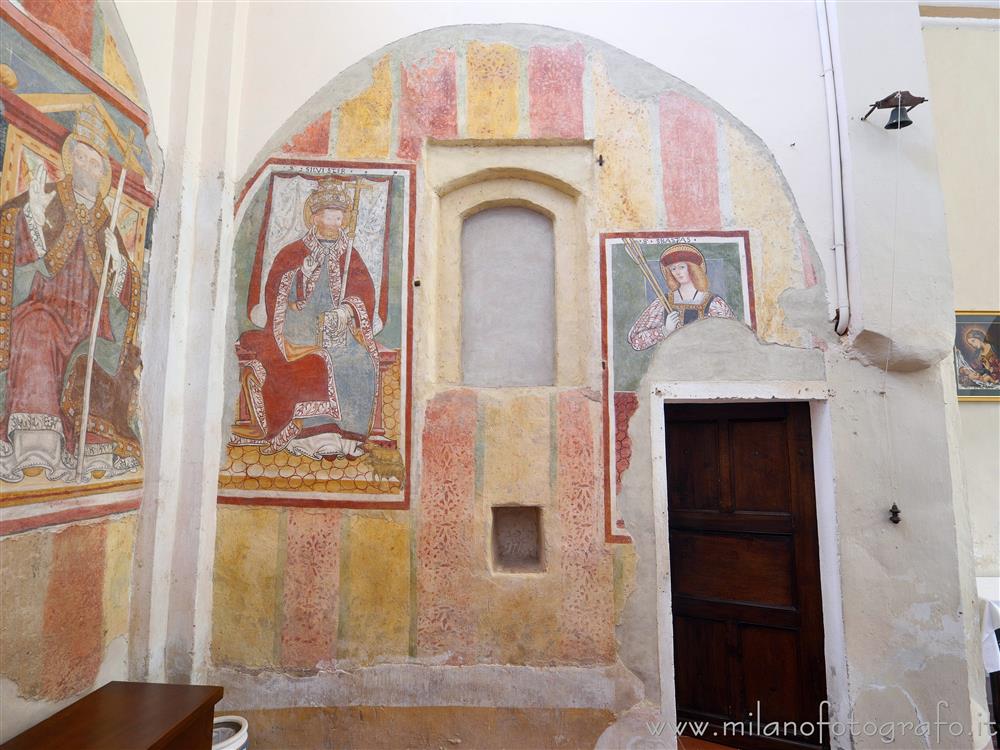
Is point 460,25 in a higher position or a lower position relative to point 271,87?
higher

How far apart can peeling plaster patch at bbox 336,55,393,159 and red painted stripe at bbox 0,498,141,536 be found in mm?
2442

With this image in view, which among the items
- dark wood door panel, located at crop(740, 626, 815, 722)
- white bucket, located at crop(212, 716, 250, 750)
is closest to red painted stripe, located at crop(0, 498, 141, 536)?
white bucket, located at crop(212, 716, 250, 750)

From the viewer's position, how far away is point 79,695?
286cm

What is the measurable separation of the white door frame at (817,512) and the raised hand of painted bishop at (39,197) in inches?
126

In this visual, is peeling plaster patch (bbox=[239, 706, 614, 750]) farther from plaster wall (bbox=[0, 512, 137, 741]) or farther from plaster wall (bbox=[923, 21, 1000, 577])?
plaster wall (bbox=[923, 21, 1000, 577])

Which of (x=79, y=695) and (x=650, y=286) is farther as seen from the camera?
(x=650, y=286)

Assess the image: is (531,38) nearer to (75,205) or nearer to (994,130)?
(75,205)

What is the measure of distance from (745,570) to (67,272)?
13.3 ft

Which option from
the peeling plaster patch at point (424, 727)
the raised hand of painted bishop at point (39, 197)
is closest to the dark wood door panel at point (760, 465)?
the peeling plaster patch at point (424, 727)

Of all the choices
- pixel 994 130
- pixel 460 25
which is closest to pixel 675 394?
pixel 460 25

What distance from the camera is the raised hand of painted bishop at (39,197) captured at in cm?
258

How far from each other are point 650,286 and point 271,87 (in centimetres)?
283

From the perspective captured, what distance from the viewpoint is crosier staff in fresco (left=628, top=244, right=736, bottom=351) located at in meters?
3.77

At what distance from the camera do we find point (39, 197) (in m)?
2.62
